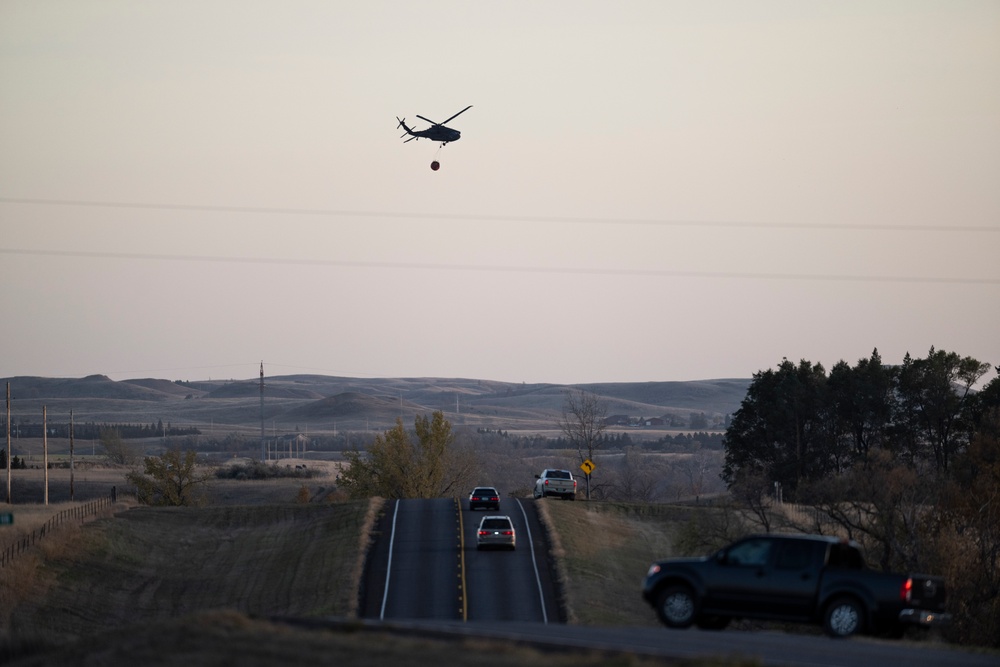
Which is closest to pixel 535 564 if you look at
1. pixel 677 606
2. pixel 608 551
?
pixel 608 551

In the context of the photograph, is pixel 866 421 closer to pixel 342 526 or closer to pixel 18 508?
pixel 342 526

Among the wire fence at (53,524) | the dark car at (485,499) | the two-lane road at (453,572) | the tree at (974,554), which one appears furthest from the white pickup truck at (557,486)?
the wire fence at (53,524)

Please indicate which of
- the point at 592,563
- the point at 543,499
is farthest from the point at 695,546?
the point at 543,499

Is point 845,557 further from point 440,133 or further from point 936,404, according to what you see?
point 936,404

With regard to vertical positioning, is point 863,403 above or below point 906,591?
above

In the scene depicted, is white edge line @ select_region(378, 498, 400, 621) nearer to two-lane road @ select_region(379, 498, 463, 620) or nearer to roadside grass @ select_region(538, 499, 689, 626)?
two-lane road @ select_region(379, 498, 463, 620)

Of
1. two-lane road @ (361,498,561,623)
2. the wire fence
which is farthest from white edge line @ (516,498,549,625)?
the wire fence
